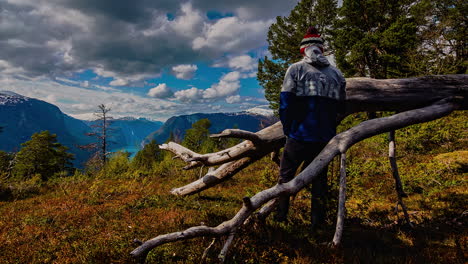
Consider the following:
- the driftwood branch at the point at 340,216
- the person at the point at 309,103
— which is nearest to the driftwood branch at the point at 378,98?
the person at the point at 309,103

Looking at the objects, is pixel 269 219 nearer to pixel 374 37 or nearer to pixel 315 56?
pixel 315 56

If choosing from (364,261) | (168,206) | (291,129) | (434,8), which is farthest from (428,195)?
(434,8)

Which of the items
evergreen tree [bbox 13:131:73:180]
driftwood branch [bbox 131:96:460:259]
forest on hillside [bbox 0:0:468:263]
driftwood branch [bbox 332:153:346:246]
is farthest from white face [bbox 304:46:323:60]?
evergreen tree [bbox 13:131:73:180]

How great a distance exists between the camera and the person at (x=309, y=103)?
10.3 ft

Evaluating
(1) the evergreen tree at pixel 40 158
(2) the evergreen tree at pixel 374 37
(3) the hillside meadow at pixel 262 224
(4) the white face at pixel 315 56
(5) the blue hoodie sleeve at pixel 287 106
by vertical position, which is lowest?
(1) the evergreen tree at pixel 40 158

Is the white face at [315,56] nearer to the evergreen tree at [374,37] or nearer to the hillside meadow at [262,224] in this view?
the hillside meadow at [262,224]

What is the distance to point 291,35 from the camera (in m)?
30.0

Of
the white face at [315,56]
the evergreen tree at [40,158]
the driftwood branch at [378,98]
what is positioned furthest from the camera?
the evergreen tree at [40,158]

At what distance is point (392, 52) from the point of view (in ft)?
69.8

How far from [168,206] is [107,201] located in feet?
8.19

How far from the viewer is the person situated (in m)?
3.14

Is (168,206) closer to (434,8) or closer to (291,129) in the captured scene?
(291,129)

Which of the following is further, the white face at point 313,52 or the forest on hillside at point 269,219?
the white face at point 313,52

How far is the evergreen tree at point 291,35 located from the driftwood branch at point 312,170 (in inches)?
1028
